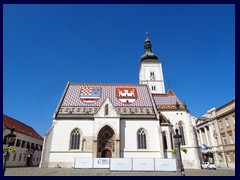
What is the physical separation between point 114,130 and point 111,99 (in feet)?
23.7

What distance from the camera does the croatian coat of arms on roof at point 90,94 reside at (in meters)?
29.3

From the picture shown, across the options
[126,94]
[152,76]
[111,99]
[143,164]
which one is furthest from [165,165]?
[152,76]

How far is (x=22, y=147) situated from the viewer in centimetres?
3397

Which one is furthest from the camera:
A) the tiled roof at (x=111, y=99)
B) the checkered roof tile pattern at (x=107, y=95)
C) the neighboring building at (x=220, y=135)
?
the neighboring building at (x=220, y=135)

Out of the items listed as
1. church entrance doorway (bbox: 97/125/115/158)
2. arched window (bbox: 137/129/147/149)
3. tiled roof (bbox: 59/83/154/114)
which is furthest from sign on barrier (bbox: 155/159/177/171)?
tiled roof (bbox: 59/83/154/114)

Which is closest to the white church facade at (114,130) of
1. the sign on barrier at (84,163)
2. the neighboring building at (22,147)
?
the sign on barrier at (84,163)

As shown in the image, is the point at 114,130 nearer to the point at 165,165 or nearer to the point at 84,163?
the point at 84,163

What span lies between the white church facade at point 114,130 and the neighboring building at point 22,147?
36.1 feet

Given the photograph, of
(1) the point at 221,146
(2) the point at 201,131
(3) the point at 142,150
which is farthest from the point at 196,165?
(2) the point at 201,131

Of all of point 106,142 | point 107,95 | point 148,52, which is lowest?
point 106,142

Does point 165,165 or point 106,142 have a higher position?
point 106,142

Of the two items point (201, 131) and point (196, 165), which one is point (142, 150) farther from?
point (201, 131)

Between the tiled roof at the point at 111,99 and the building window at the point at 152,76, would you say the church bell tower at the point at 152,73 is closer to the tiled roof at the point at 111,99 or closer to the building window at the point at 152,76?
the building window at the point at 152,76

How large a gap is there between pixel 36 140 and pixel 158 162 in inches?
1399
